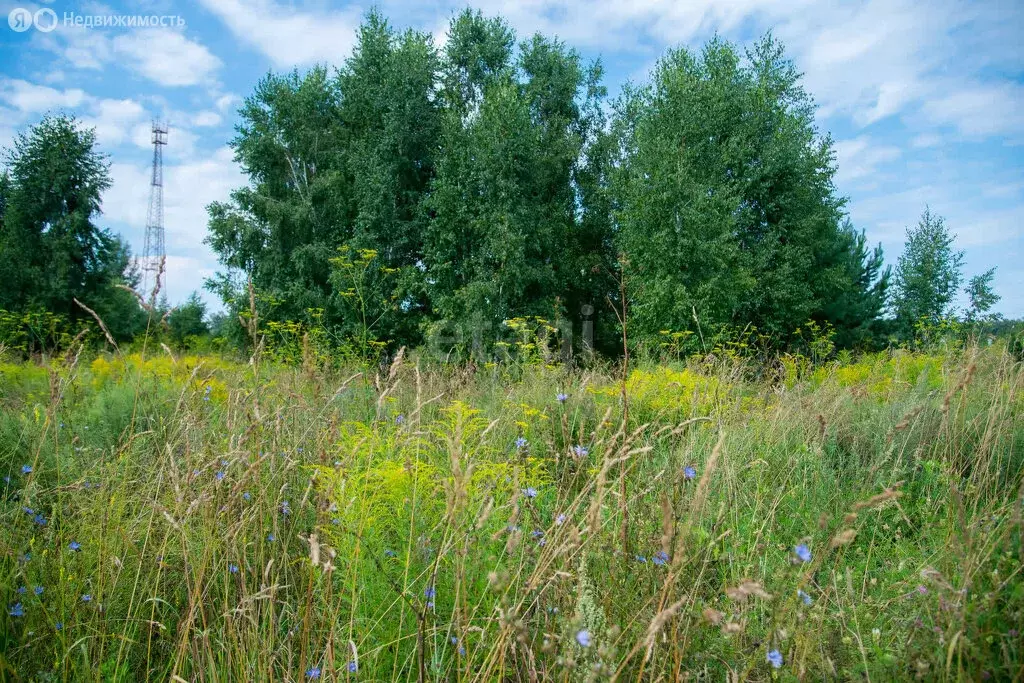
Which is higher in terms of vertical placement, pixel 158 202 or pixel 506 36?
pixel 506 36

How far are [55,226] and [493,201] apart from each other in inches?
625

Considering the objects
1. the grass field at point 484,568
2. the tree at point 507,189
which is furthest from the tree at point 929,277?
the grass field at point 484,568

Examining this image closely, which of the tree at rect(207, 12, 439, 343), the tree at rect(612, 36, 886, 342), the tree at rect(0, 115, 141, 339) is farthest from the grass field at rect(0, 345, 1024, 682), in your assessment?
the tree at rect(0, 115, 141, 339)

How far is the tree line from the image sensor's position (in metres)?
16.7

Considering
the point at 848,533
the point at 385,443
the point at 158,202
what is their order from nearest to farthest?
the point at 848,533, the point at 385,443, the point at 158,202

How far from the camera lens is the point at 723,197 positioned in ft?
55.9

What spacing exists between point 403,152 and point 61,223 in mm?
12561

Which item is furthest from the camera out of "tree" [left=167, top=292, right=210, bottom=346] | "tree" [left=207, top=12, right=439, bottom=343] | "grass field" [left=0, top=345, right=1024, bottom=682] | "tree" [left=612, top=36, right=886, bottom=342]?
"tree" [left=167, top=292, right=210, bottom=346]

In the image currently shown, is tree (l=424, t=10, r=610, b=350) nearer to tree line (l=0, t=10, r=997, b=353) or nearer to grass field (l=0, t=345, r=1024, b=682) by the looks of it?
tree line (l=0, t=10, r=997, b=353)

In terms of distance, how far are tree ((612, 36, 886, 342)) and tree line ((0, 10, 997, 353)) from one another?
0.08m

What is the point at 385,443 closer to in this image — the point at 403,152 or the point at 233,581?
the point at 233,581

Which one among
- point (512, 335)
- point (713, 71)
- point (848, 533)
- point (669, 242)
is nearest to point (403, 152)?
point (512, 335)

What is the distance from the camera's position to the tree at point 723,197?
15852mm

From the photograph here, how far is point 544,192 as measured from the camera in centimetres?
1934
